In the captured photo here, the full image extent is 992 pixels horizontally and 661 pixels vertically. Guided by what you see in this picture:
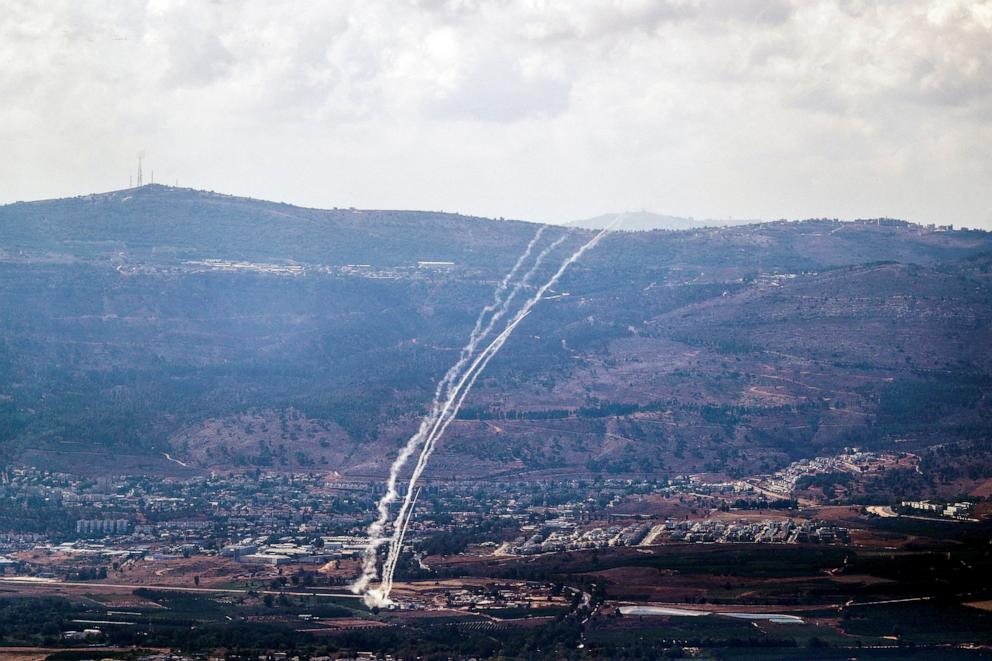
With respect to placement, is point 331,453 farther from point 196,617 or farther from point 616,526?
point 196,617

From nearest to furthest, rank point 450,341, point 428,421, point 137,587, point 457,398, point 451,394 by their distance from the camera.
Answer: point 137,587 → point 428,421 → point 457,398 → point 451,394 → point 450,341

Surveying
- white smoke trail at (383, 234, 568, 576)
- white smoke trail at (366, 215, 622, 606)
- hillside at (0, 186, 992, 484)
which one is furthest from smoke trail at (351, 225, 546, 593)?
hillside at (0, 186, 992, 484)

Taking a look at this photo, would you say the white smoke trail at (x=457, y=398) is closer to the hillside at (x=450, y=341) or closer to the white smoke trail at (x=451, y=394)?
the white smoke trail at (x=451, y=394)

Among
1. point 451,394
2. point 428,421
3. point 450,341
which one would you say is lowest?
point 428,421

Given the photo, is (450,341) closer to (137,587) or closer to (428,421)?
(428,421)

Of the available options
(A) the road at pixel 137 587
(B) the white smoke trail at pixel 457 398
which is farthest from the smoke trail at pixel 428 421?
(A) the road at pixel 137 587

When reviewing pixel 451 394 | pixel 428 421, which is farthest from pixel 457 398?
pixel 428 421

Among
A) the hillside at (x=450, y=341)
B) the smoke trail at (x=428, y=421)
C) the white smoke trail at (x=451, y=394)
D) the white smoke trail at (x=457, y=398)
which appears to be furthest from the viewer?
the hillside at (x=450, y=341)
